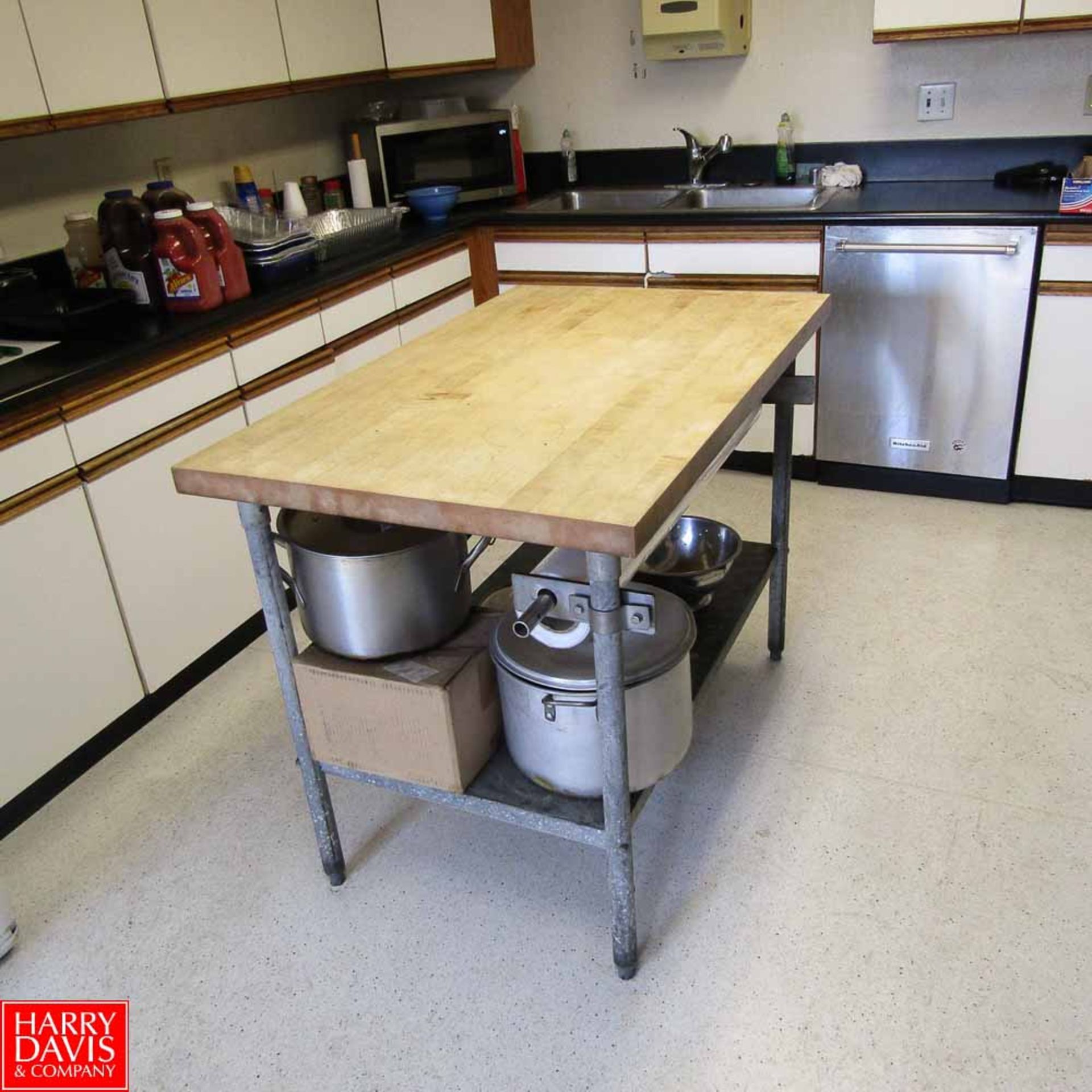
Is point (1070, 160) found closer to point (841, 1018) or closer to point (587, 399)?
point (587, 399)

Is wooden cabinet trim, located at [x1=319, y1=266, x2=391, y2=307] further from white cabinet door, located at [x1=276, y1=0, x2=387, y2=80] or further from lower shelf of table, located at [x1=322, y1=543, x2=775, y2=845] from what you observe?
lower shelf of table, located at [x1=322, y1=543, x2=775, y2=845]

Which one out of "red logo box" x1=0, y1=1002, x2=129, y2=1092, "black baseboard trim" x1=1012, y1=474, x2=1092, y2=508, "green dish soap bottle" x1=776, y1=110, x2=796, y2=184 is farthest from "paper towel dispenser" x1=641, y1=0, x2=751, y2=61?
"red logo box" x1=0, y1=1002, x2=129, y2=1092

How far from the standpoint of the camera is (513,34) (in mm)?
3486

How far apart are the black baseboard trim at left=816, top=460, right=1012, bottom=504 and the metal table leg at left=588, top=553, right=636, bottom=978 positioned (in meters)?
1.90

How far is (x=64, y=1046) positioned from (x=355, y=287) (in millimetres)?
1956

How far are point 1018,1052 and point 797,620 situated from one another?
3.93 feet

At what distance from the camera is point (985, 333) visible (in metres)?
2.85

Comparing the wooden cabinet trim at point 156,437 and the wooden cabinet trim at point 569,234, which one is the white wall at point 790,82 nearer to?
the wooden cabinet trim at point 569,234

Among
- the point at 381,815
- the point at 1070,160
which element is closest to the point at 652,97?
the point at 1070,160

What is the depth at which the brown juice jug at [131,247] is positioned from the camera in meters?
2.43

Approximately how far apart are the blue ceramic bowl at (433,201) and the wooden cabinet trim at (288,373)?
0.81 m

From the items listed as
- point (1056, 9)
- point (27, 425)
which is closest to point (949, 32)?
point (1056, 9)

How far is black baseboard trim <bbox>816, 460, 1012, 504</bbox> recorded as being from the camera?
304 centimetres

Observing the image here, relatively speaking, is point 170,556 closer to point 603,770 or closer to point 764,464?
point 603,770
